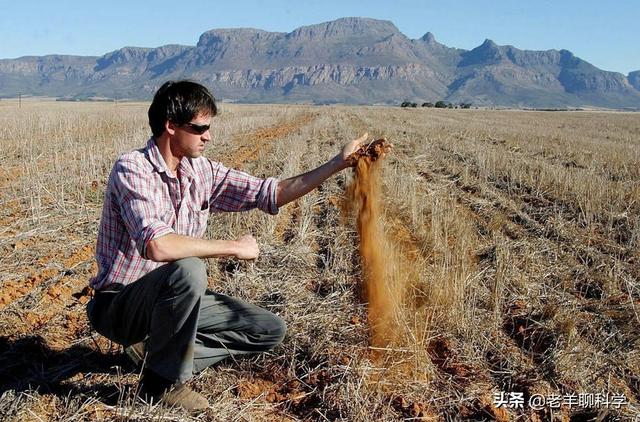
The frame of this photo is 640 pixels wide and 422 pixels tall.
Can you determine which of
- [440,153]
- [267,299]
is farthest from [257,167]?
[267,299]

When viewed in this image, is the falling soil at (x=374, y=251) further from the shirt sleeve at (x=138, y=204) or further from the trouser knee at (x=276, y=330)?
the shirt sleeve at (x=138, y=204)

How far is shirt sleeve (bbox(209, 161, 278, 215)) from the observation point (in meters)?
3.55

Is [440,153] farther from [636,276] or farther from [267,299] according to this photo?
[267,299]

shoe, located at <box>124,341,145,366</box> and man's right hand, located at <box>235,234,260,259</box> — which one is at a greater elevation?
man's right hand, located at <box>235,234,260,259</box>

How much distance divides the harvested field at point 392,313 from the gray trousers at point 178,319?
202 mm

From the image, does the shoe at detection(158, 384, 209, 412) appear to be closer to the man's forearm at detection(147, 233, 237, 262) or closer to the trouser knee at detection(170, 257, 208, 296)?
the trouser knee at detection(170, 257, 208, 296)

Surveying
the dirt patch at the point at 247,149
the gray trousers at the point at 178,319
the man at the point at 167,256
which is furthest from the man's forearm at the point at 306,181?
the dirt patch at the point at 247,149

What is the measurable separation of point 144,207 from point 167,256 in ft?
0.92

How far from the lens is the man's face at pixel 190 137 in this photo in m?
2.96

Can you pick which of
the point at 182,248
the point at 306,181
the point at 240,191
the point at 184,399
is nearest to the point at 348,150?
the point at 306,181

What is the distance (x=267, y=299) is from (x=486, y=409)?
1885 millimetres

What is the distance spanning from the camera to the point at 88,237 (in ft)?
19.6

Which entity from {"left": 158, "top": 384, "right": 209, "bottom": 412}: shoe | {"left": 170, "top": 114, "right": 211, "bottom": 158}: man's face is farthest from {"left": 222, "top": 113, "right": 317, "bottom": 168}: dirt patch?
{"left": 158, "top": 384, "right": 209, "bottom": 412}: shoe

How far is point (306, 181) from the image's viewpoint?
3576 millimetres
